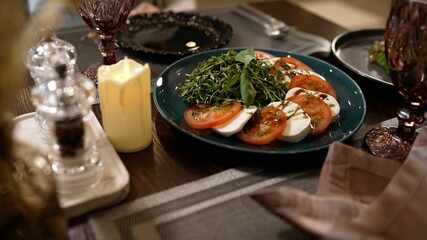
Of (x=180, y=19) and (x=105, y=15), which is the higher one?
(x=105, y=15)

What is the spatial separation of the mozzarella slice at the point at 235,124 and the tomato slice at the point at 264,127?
0.02m

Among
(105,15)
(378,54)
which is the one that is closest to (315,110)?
(378,54)

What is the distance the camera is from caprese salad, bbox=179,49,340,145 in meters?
0.72

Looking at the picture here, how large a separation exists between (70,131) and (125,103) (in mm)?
133

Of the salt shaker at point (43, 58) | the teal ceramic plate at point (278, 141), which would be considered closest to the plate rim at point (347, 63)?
the teal ceramic plate at point (278, 141)

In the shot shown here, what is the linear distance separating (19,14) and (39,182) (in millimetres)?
188

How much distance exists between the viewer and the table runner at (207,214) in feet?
1.84

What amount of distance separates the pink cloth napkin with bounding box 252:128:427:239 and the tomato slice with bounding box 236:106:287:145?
0.42 feet

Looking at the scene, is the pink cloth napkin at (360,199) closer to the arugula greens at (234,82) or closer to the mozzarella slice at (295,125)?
the mozzarella slice at (295,125)

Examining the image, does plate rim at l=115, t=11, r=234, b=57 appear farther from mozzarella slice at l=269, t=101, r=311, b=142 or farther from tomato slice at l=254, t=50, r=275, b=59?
mozzarella slice at l=269, t=101, r=311, b=142

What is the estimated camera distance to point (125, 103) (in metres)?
0.67

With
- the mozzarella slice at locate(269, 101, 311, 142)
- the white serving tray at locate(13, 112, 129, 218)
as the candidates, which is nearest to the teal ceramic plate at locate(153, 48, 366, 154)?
the mozzarella slice at locate(269, 101, 311, 142)

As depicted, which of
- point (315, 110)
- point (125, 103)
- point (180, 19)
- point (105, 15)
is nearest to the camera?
point (125, 103)

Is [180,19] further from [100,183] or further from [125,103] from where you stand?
[100,183]
